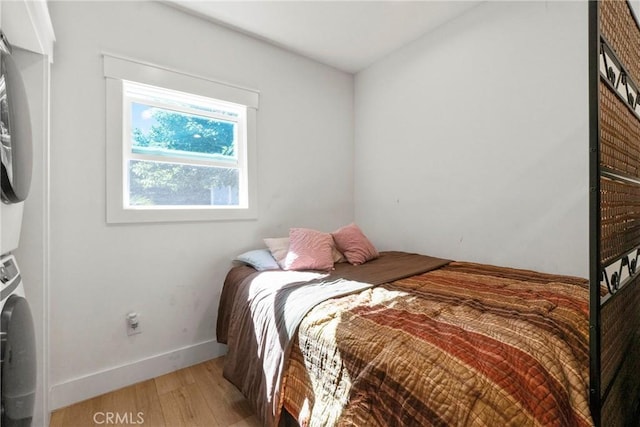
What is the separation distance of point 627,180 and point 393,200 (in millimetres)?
1777

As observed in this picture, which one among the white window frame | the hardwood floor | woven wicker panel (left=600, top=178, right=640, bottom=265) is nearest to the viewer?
woven wicker panel (left=600, top=178, right=640, bottom=265)

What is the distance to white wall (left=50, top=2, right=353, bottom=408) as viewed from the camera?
67.4 inches

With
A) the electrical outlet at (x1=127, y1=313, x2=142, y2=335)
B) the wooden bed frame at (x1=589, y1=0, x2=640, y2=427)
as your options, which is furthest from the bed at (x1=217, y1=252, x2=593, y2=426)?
the electrical outlet at (x1=127, y1=313, x2=142, y2=335)

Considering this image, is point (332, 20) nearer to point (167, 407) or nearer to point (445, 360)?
point (445, 360)

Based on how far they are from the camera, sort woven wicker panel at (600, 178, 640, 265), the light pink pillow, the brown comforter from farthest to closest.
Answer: the light pink pillow, the brown comforter, woven wicker panel at (600, 178, 640, 265)

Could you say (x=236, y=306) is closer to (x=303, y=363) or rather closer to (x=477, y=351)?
(x=303, y=363)

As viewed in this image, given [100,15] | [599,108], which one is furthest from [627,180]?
[100,15]

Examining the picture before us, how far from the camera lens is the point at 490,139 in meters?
2.10

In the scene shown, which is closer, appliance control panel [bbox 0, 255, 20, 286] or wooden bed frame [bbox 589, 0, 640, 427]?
wooden bed frame [bbox 589, 0, 640, 427]

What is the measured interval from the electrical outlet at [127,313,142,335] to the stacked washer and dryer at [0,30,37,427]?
27.5 inches

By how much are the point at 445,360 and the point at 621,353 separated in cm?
85

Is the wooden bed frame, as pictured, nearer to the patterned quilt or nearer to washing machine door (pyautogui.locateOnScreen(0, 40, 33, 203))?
the patterned quilt
